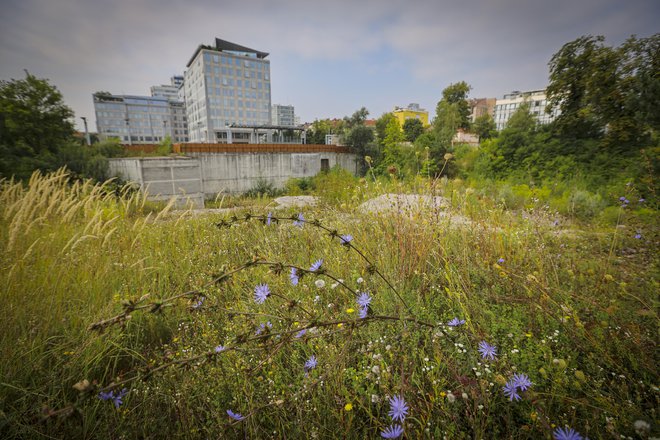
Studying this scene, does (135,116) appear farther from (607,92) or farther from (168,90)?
(607,92)

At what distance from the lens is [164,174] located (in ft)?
48.6

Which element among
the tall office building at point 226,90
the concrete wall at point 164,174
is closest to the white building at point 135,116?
the tall office building at point 226,90

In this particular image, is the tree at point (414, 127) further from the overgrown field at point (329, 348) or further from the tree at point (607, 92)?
the overgrown field at point (329, 348)

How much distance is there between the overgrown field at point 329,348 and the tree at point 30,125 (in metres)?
13.0

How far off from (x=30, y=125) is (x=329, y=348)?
18226 mm

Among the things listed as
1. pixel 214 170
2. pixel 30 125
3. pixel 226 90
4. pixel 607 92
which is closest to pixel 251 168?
pixel 214 170

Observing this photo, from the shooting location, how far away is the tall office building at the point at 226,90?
58.8m

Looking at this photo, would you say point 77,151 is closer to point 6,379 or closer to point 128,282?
point 128,282

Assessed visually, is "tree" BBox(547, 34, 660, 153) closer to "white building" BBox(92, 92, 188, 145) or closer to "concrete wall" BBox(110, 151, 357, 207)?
"concrete wall" BBox(110, 151, 357, 207)

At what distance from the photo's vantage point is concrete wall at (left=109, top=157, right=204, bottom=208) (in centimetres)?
1409

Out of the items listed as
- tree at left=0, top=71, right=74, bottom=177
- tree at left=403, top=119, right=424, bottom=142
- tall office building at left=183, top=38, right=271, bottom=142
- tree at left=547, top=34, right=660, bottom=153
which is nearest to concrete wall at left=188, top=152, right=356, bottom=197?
tree at left=0, top=71, right=74, bottom=177

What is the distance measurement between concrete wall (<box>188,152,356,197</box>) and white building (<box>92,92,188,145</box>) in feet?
211

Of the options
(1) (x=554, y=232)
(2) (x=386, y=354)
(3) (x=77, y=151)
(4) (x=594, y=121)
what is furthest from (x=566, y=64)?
(3) (x=77, y=151)

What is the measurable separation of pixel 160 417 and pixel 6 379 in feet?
2.60
